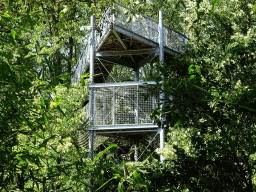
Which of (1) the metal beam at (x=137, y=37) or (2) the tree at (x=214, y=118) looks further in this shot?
(1) the metal beam at (x=137, y=37)

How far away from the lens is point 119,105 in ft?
36.9

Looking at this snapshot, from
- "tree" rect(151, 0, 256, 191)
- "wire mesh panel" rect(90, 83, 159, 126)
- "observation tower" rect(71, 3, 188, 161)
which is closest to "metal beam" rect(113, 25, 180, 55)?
"observation tower" rect(71, 3, 188, 161)

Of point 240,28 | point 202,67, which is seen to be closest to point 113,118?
point 240,28

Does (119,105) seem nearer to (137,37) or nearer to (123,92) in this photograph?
(123,92)

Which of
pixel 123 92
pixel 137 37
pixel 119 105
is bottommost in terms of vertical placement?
pixel 119 105

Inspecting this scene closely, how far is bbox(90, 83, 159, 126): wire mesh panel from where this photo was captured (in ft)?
36.3

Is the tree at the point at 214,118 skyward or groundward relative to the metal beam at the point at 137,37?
groundward

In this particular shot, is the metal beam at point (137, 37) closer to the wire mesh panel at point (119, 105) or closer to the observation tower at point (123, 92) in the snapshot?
the observation tower at point (123, 92)

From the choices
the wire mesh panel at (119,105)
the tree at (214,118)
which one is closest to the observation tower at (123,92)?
the wire mesh panel at (119,105)

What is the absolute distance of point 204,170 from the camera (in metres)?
3.08

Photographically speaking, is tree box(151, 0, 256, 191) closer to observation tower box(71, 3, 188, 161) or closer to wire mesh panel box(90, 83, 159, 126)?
observation tower box(71, 3, 188, 161)

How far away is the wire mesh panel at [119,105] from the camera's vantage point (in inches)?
436

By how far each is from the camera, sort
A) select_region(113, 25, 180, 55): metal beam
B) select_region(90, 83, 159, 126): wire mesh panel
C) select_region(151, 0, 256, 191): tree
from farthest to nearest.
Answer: select_region(90, 83, 159, 126): wire mesh panel → select_region(113, 25, 180, 55): metal beam → select_region(151, 0, 256, 191): tree

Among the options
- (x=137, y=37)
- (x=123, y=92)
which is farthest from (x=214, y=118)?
(x=137, y=37)
